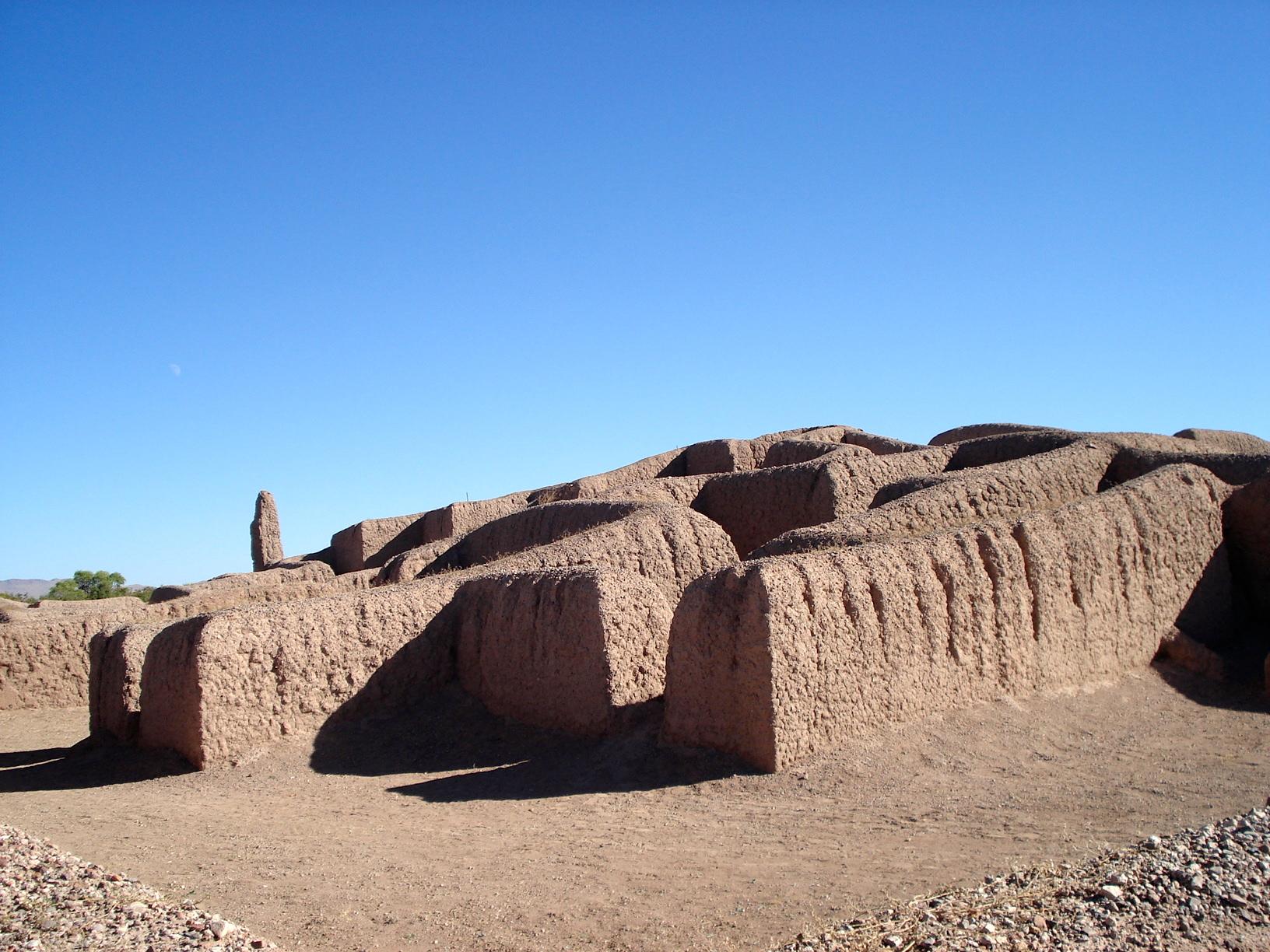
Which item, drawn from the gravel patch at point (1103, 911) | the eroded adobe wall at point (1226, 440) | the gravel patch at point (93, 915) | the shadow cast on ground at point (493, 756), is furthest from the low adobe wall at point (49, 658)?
the eroded adobe wall at point (1226, 440)

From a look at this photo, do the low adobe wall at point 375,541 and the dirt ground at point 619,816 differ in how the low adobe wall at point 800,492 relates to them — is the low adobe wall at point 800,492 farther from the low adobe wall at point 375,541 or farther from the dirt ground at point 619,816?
the low adobe wall at point 375,541

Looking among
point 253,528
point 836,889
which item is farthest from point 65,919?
point 253,528

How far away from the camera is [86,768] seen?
10.2 m

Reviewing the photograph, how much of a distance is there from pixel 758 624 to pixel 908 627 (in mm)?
1536

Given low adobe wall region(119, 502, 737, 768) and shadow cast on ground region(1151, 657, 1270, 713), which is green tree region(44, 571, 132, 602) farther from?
shadow cast on ground region(1151, 657, 1270, 713)

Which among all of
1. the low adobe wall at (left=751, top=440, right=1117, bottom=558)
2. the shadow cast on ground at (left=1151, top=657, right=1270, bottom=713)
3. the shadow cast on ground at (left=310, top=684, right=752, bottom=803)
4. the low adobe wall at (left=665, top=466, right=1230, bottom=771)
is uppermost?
the low adobe wall at (left=751, top=440, right=1117, bottom=558)

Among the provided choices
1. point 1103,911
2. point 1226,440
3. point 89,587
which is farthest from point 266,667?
point 89,587

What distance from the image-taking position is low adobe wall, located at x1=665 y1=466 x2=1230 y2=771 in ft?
26.0

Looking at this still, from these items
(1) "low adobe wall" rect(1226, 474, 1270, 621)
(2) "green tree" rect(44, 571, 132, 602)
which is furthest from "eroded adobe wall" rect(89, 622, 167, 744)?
(2) "green tree" rect(44, 571, 132, 602)

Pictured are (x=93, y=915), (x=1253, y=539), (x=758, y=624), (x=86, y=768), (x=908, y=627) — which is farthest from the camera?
(x=1253, y=539)

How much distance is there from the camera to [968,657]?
9.10 m

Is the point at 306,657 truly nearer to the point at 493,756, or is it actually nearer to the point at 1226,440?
the point at 493,756

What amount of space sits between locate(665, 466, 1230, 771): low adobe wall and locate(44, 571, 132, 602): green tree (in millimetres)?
35177

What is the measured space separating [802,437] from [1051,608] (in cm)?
1069
